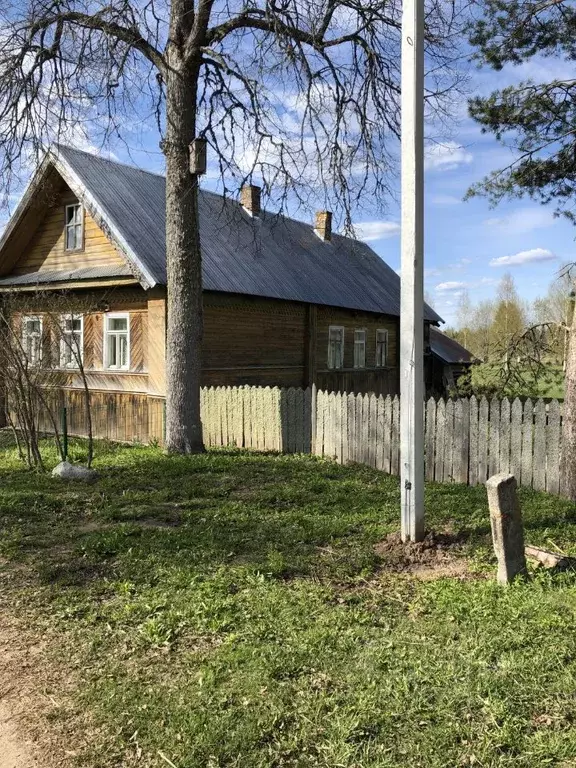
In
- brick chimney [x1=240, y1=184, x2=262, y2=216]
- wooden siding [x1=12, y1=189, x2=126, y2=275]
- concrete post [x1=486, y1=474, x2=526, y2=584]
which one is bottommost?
concrete post [x1=486, y1=474, x2=526, y2=584]

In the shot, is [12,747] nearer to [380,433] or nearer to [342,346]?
[380,433]

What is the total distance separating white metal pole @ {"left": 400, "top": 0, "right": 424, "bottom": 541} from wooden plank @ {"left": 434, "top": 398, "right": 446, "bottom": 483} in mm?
3646

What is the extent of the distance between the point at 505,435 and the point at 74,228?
12.5 metres

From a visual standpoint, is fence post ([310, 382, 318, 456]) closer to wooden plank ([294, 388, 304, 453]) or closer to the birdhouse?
wooden plank ([294, 388, 304, 453])

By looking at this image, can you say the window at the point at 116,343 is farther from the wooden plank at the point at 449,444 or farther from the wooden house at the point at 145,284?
the wooden plank at the point at 449,444

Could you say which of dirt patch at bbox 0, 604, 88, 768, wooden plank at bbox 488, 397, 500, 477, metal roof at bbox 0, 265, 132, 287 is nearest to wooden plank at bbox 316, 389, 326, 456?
wooden plank at bbox 488, 397, 500, 477

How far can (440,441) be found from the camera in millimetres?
9211

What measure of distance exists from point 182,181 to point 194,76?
75.3 inches

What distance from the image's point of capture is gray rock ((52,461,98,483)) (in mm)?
9078

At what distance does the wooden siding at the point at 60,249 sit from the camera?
50.8 feet

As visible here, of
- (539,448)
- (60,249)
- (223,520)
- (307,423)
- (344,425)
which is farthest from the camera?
(60,249)

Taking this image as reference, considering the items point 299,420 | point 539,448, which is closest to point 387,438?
point 299,420

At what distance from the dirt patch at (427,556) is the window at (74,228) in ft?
42.6

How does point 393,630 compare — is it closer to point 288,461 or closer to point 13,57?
point 288,461
